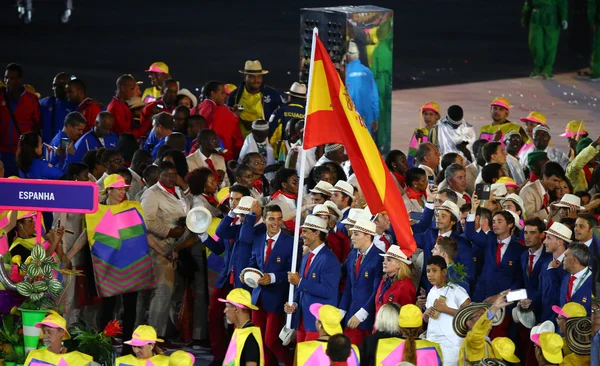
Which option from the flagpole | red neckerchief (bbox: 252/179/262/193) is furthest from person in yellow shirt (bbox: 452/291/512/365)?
red neckerchief (bbox: 252/179/262/193)

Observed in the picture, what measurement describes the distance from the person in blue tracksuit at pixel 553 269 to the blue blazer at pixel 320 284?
6.04ft

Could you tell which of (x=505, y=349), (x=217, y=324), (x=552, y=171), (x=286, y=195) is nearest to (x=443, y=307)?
(x=505, y=349)

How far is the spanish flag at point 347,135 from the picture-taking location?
39.3ft

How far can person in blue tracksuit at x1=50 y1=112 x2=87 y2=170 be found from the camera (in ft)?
55.7

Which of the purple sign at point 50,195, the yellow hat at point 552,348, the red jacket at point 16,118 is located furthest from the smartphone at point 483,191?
the red jacket at point 16,118

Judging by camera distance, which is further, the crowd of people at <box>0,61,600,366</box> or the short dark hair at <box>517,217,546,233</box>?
the short dark hair at <box>517,217,546,233</box>

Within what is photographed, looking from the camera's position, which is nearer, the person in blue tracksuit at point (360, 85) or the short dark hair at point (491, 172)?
the short dark hair at point (491, 172)

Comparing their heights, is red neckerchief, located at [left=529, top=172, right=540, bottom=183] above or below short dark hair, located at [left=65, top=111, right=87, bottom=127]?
below

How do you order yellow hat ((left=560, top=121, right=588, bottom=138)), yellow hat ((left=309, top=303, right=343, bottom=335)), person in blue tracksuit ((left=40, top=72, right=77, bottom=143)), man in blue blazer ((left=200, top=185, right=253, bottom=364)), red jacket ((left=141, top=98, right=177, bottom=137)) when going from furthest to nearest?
person in blue tracksuit ((left=40, top=72, right=77, bottom=143)) < red jacket ((left=141, top=98, right=177, bottom=137)) < yellow hat ((left=560, top=121, right=588, bottom=138)) < man in blue blazer ((left=200, top=185, right=253, bottom=364)) < yellow hat ((left=309, top=303, right=343, bottom=335))

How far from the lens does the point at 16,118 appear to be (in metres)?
19.0

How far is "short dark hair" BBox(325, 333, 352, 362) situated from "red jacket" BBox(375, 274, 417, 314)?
178cm

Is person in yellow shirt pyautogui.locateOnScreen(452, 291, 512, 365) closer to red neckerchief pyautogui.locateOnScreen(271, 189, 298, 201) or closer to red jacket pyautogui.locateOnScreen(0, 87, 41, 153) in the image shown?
red neckerchief pyautogui.locateOnScreen(271, 189, 298, 201)

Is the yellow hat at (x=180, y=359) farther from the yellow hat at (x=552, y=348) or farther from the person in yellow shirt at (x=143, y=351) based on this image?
the yellow hat at (x=552, y=348)

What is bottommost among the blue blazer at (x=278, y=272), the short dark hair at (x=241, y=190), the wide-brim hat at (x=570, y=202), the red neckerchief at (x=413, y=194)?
the blue blazer at (x=278, y=272)
